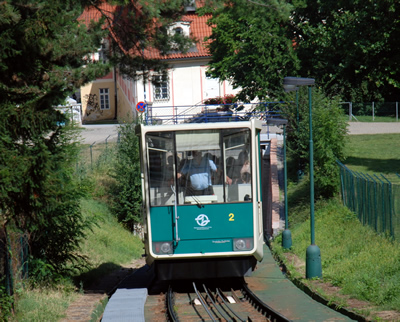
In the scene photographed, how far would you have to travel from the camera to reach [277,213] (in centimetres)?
2755

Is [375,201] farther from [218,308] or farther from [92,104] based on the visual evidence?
[92,104]

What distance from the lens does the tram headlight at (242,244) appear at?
1323 cm

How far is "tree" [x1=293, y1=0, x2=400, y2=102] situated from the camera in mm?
30312

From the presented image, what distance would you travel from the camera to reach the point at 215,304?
43.7 feet

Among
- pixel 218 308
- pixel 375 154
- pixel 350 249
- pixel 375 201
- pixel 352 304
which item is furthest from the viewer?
pixel 375 154

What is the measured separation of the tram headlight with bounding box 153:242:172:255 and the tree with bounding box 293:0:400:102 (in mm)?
19291

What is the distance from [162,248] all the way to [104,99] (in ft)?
169

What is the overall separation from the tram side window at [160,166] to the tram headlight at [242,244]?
164 cm

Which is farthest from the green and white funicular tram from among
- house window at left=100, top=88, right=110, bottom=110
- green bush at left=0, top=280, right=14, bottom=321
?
house window at left=100, top=88, right=110, bottom=110

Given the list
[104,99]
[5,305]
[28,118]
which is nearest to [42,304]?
[5,305]

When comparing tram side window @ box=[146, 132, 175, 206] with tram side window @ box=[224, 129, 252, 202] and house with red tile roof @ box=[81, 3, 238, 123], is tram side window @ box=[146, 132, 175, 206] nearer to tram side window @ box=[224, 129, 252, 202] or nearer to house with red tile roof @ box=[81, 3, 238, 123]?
tram side window @ box=[224, 129, 252, 202]

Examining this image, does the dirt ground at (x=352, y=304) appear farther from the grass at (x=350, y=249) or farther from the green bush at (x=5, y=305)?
the green bush at (x=5, y=305)

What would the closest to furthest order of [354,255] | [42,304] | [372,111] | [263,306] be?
[42,304] → [263,306] → [354,255] → [372,111]

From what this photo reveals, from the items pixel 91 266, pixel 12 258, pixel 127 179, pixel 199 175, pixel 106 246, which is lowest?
pixel 106 246
